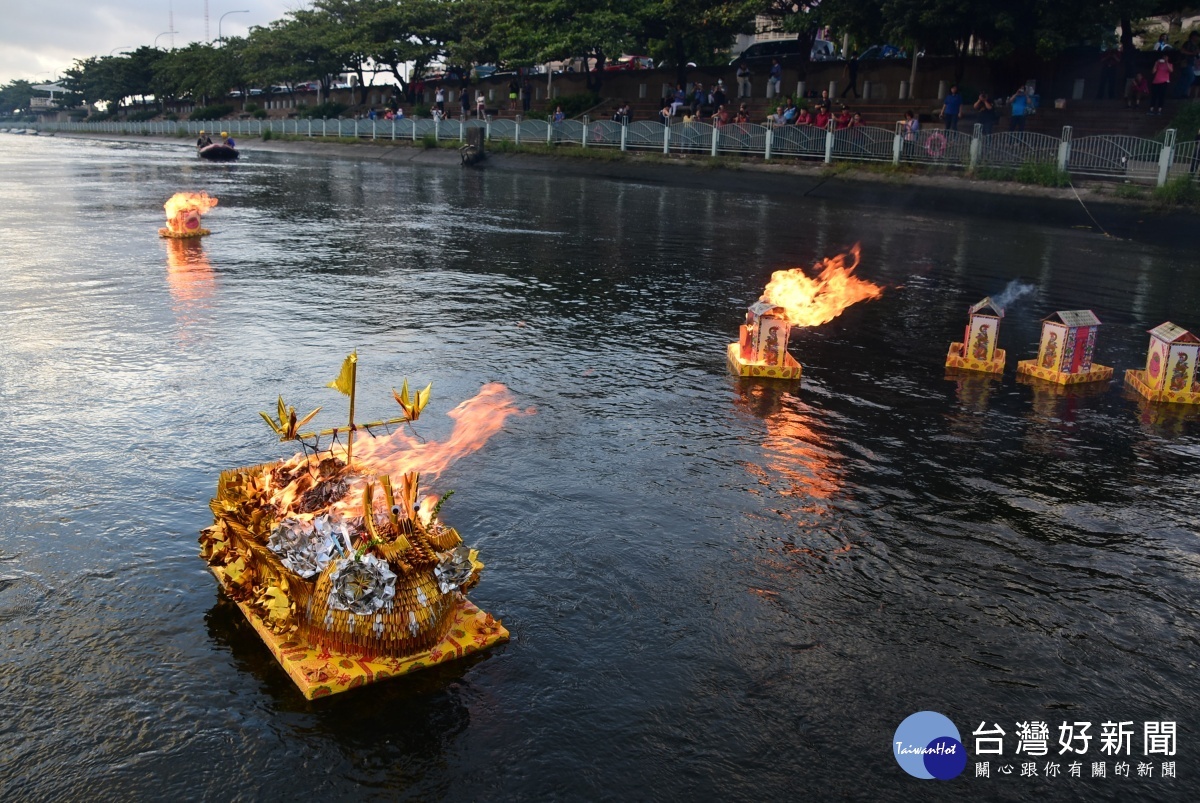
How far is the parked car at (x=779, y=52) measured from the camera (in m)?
44.1

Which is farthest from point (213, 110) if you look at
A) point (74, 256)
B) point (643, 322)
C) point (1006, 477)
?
point (1006, 477)

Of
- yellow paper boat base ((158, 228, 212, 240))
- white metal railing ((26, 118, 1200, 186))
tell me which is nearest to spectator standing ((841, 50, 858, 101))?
white metal railing ((26, 118, 1200, 186))

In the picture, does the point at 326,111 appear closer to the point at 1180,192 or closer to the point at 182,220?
the point at 182,220

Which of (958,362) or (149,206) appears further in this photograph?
(149,206)

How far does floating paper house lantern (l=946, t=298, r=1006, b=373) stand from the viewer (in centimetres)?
1102

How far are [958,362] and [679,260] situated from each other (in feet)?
27.7

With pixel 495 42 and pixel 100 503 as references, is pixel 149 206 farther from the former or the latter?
pixel 495 42

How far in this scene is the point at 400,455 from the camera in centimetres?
677

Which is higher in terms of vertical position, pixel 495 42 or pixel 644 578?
pixel 495 42

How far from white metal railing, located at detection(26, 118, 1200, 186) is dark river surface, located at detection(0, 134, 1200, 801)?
12122 mm

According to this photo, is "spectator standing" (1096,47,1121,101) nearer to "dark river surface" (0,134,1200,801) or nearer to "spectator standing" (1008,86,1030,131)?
"spectator standing" (1008,86,1030,131)

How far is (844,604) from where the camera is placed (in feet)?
19.1

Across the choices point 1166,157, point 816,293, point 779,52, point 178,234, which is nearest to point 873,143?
point 1166,157

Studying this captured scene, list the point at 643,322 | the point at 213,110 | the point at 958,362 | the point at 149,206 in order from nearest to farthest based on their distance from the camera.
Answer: the point at 958,362 < the point at 643,322 < the point at 149,206 < the point at 213,110
